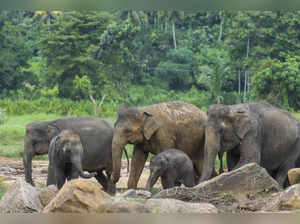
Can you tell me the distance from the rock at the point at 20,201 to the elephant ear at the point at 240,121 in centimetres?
269

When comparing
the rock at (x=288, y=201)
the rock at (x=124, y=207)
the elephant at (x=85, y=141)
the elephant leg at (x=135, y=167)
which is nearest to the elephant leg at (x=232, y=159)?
the elephant leg at (x=135, y=167)

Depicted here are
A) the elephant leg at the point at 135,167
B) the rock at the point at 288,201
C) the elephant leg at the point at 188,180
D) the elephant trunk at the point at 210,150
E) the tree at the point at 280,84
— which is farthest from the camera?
the tree at the point at 280,84

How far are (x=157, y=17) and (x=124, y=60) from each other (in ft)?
28.9

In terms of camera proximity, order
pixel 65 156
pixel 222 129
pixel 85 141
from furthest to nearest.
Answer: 1. pixel 85 141
2. pixel 222 129
3. pixel 65 156

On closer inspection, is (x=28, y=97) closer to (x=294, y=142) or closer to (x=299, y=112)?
(x=299, y=112)

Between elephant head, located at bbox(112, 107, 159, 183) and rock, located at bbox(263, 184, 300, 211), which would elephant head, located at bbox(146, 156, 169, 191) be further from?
rock, located at bbox(263, 184, 300, 211)

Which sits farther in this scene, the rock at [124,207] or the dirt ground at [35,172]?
the dirt ground at [35,172]

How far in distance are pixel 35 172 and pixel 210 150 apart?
17.4ft

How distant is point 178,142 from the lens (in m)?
7.95

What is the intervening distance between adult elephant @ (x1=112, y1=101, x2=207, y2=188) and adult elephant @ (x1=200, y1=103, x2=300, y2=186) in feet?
1.76

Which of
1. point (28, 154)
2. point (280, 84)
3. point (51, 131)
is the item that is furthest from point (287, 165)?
point (280, 84)

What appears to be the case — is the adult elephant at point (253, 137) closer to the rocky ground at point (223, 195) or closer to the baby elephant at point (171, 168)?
the baby elephant at point (171, 168)

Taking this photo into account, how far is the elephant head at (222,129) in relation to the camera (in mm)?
7176

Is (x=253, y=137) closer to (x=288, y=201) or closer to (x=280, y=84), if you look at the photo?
(x=288, y=201)
